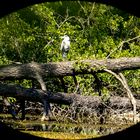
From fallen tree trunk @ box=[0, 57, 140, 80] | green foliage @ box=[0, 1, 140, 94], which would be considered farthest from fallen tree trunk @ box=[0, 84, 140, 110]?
green foliage @ box=[0, 1, 140, 94]

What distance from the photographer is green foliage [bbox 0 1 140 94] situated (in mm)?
10854

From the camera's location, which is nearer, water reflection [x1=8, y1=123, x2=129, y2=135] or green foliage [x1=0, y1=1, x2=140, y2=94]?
water reflection [x1=8, y1=123, x2=129, y2=135]

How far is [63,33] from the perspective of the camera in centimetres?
1154

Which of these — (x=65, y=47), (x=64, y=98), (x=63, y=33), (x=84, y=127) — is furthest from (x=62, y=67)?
(x=63, y=33)

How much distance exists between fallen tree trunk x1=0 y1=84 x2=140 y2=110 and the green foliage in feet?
4.88

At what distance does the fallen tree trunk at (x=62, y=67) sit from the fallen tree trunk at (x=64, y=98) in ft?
0.84

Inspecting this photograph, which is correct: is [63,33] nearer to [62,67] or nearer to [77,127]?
[62,67]

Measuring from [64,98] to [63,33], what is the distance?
12.4 ft

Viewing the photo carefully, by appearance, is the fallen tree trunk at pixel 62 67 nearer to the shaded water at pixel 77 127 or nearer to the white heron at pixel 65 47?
the shaded water at pixel 77 127

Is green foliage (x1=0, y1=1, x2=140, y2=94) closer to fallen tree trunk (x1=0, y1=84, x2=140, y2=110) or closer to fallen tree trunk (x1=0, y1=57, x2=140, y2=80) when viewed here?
fallen tree trunk (x1=0, y1=57, x2=140, y2=80)

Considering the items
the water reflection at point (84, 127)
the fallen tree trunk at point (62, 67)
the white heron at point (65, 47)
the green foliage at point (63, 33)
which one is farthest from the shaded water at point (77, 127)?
the white heron at point (65, 47)

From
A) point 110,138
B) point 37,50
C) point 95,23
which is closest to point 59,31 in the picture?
point 37,50

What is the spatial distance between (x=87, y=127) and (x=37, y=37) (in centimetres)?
524

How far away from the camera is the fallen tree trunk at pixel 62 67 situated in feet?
26.1
